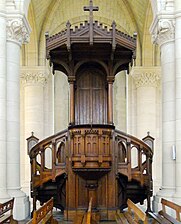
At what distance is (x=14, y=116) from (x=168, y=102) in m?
3.77

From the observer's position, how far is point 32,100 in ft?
64.4

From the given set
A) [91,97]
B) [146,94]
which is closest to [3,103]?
[91,97]

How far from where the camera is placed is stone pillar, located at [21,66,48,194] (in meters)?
19.4

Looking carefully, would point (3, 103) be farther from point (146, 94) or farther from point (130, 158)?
point (146, 94)

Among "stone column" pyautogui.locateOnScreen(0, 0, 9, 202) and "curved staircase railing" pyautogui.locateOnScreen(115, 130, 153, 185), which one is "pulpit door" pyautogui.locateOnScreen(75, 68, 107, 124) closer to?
"curved staircase railing" pyautogui.locateOnScreen(115, 130, 153, 185)

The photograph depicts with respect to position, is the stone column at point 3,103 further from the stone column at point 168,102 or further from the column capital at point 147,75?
→ the column capital at point 147,75

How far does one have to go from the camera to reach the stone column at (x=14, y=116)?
1117 centimetres

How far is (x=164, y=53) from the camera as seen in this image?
11828mm

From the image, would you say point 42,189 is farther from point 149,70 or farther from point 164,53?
point 149,70

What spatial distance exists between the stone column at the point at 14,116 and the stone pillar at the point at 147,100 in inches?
345

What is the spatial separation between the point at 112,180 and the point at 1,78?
Answer: 12.1 feet

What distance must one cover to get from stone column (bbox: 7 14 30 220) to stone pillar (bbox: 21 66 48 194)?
7.70 m

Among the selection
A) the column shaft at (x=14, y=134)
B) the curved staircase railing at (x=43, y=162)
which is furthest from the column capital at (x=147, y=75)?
the column shaft at (x=14, y=134)

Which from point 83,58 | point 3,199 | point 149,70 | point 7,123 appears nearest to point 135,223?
point 3,199
